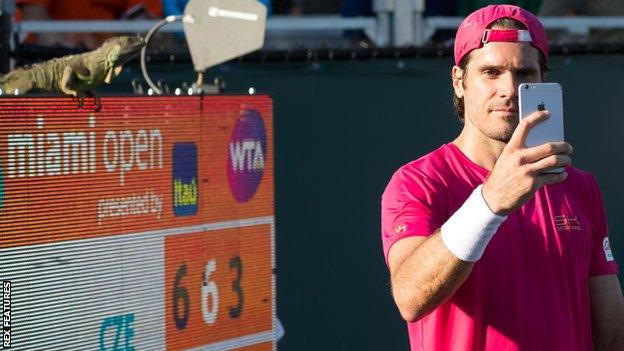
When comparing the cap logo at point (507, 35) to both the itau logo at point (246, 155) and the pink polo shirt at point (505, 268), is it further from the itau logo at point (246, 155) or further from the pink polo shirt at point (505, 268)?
the itau logo at point (246, 155)

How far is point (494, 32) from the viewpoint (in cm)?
291

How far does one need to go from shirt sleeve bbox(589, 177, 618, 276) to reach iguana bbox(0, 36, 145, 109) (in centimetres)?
142

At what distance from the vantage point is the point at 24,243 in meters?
3.26

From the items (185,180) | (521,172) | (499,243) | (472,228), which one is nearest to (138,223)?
(185,180)

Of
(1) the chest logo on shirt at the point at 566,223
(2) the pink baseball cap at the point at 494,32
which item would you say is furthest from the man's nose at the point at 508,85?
(1) the chest logo on shirt at the point at 566,223

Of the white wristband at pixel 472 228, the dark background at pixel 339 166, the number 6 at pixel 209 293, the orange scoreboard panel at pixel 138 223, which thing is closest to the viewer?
the white wristband at pixel 472 228

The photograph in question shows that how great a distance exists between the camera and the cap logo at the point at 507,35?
289 centimetres

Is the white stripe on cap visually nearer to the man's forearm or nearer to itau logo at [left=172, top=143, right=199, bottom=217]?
the man's forearm

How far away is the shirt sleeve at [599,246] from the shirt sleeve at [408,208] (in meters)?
0.46

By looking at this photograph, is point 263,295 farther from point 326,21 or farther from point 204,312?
point 326,21

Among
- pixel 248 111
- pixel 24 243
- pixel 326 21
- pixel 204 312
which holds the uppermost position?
pixel 326 21

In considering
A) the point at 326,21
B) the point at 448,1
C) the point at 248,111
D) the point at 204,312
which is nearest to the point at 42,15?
the point at 326,21

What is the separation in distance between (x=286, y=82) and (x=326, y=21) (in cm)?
108

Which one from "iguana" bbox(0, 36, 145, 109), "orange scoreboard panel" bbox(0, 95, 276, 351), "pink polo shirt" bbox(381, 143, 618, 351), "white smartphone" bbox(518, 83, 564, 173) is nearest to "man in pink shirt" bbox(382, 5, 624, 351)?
"pink polo shirt" bbox(381, 143, 618, 351)
